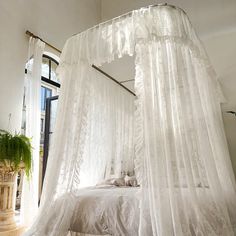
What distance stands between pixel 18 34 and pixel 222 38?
2971 millimetres

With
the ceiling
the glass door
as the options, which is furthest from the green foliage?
the ceiling

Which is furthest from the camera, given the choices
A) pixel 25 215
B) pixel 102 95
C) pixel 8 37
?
pixel 102 95

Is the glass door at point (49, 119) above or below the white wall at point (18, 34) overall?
below

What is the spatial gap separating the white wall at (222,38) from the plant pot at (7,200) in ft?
9.13

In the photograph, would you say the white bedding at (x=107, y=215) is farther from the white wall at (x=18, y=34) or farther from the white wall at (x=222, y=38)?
the white wall at (x=222, y=38)

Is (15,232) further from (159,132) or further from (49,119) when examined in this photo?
(49,119)

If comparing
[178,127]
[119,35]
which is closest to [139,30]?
[119,35]

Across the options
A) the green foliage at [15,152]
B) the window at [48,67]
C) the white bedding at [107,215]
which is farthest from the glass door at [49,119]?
the white bedding at [107,215]

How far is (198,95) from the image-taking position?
196 cm

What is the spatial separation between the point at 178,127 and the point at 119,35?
1.00m

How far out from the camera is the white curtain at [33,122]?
2.61 meters

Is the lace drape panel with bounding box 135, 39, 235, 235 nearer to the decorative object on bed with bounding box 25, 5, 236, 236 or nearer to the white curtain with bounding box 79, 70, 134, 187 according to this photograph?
the decorative object on bed with bounding box 25, 5, 236, 236

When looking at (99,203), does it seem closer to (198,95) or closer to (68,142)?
(68,142)

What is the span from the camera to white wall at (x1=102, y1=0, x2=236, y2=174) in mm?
3541
